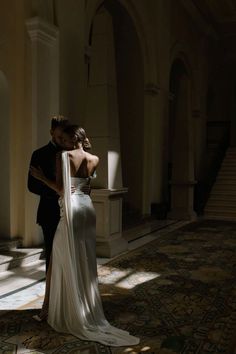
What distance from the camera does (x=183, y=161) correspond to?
1189cm

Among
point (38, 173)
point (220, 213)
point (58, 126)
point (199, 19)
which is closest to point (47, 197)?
point (38, 173)

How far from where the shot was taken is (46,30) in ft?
22.1

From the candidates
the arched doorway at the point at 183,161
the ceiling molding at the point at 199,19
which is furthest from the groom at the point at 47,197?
the ceiling molding at the point at 199,19

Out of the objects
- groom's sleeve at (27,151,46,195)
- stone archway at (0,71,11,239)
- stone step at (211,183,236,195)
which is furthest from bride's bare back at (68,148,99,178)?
stone step at (211,183,236,195)

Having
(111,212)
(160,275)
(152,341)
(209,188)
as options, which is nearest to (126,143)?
(209,188)

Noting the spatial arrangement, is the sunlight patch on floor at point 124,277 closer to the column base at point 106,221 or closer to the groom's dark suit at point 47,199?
the column base at point 106,221

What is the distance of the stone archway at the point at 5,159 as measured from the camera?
22.3ft

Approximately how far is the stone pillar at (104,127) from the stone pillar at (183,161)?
5.10 meters

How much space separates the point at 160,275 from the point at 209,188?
30.8 ft

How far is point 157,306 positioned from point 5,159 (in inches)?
149

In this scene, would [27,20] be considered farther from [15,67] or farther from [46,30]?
[15,67]

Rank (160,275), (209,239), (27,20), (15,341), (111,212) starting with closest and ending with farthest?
(15,341), (160,275), (27,20), (111,212), (209,239)

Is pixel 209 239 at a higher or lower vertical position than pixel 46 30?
lower

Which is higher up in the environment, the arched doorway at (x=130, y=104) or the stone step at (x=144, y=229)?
the arched doorway at (x=130, y=104)
